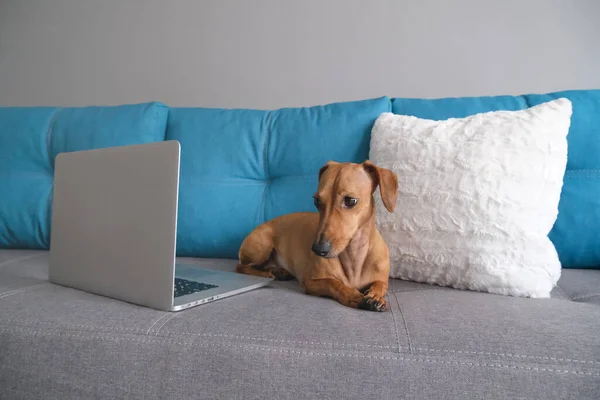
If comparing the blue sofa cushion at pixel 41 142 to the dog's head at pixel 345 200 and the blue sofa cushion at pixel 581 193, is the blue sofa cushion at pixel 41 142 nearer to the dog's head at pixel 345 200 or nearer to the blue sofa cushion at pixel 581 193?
the dog's head at pixel 345 200

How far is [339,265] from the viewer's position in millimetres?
1147

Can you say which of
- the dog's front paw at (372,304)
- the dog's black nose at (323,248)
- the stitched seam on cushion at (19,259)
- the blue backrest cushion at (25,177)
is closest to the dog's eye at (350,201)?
the dog's black nose at (323,248)

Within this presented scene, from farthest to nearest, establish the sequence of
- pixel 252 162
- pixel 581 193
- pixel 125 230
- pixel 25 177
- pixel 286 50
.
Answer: pixel 286 50 → pixel 25 177 → pixel 252 162 → pixel 581 193 → pixel 125 230

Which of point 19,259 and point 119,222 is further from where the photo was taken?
point 19,259

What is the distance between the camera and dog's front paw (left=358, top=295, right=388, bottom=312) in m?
0.91

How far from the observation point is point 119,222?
0.93 meters

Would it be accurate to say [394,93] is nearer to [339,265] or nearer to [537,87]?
[537,87]

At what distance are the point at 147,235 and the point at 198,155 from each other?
91 centimetres

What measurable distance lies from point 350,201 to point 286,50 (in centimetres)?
142

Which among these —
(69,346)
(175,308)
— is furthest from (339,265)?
Answer: (69,346)

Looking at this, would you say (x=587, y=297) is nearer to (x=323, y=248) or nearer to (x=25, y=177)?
(x=323, y=248)

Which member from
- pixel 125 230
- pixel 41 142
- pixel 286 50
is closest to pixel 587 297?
pixel 125 230

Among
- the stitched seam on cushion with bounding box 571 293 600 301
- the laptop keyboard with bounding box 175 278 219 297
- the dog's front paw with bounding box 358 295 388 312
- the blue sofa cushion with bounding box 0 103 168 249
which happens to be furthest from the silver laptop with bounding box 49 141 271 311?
the stitched seam on cushion with bounding box 571 293 600 301

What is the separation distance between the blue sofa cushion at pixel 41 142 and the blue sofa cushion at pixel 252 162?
0.20m
